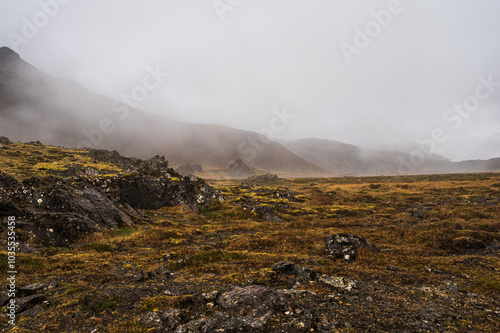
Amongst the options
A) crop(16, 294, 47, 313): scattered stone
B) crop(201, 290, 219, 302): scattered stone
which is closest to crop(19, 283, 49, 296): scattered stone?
crop(16, 294, 47, 313): scattered stone

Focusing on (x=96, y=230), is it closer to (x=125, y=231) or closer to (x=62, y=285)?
(x=125, y=231)

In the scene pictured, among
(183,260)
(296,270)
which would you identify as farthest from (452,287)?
(183,260)

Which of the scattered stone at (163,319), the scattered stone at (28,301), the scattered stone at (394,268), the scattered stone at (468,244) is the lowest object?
the scattered stone at (468,244)

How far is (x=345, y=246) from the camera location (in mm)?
17469

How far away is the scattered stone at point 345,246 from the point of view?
16.7 metres

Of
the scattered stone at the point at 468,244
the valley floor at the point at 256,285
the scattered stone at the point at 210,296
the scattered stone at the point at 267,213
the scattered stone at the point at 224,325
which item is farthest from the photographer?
the scattered stone at the point at 267,213

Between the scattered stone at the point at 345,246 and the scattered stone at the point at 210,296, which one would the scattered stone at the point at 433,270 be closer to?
the scattered stone at the point at 345,246

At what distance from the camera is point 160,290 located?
11.2 m

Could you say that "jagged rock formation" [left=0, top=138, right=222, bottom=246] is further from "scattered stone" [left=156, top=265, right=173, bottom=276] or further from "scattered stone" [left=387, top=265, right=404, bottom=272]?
"scattered stone" [left=387, top=265, right=404, bottom=272]

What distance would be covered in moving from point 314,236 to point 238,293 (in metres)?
15.2

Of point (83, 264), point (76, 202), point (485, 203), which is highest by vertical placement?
point (76, 202)

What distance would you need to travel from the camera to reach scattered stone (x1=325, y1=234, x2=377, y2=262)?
16656 mm

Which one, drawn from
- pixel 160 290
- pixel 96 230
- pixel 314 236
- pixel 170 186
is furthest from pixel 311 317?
pixel 170 186

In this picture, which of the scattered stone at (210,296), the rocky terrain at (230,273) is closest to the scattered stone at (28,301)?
the rocky terrain at (230,273)
